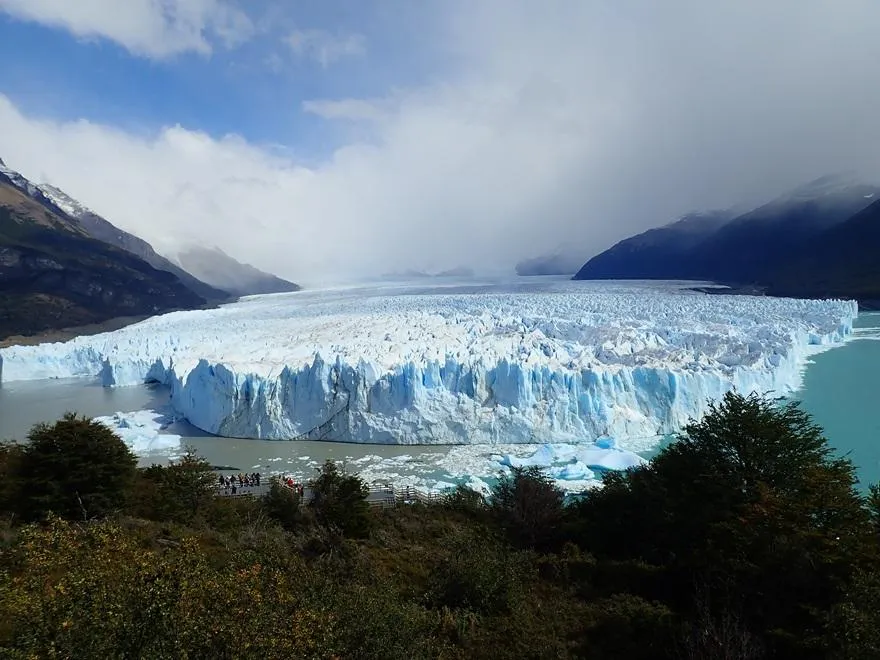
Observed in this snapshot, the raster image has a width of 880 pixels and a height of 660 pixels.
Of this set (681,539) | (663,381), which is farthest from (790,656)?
(663,381)

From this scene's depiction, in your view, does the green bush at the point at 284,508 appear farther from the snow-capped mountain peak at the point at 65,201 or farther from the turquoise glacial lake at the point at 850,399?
the snow-capped mountain peak at the point at 65,201

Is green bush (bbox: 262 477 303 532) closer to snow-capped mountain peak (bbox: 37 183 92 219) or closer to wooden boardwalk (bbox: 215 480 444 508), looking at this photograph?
wooden boardwalk (bbox: 215 480 444 508)

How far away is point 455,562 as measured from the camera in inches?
288

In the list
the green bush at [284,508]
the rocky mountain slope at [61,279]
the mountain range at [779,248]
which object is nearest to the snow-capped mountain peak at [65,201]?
the rocky mountain slope at [61,279]

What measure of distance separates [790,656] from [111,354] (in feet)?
109

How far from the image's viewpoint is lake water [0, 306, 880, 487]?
1486 cm

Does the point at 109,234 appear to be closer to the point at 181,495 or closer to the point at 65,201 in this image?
the point at 65,201

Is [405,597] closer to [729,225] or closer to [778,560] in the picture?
[778,560]

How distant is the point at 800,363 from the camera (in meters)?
24.8

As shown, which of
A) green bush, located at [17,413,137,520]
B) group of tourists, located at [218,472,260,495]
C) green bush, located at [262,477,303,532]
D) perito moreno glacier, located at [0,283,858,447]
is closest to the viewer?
green bush, located at [17,413,137,520]

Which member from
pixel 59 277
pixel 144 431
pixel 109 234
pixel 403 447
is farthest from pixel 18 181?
pixel 403 447

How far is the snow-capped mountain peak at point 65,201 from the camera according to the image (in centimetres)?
13062

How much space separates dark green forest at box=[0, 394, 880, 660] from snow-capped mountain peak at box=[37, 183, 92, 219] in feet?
487

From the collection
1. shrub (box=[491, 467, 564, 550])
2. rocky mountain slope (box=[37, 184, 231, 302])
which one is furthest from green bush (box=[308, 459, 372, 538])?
rocky mountain slope (box=[37, 184, 231, 302])
